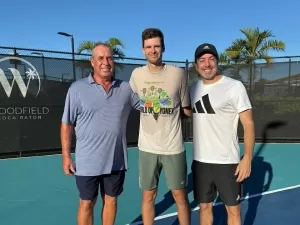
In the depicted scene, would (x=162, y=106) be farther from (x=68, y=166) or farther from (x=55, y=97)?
(x=55, y=97)

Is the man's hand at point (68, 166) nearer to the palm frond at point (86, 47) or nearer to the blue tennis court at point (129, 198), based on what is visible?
the blue tennis court at point (129, 198)

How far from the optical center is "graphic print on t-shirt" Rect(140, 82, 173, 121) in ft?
9.19

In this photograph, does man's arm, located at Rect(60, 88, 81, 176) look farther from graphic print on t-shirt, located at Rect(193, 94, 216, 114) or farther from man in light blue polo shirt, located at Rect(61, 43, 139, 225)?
graphic print on t-shirt, located at Rect(193, 94, 216, 114)

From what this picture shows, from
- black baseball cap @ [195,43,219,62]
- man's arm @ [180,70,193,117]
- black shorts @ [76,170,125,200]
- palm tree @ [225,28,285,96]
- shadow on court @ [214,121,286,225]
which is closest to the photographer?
black baseball cap @ [195,43,219,62]

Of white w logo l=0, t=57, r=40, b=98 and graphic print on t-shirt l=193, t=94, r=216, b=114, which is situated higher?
white w logo l=0, t=57, r=40, b=98

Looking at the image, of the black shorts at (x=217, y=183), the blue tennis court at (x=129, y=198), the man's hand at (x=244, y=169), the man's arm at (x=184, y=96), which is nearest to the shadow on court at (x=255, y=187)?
the blue tennis court at (x=129, y=198)

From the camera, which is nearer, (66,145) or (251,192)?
(66,145)

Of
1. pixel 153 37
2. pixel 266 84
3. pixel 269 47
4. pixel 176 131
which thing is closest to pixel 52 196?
pixel 176 131

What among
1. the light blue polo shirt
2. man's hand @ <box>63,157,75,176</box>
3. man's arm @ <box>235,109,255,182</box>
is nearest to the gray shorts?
the light blue polo shirt

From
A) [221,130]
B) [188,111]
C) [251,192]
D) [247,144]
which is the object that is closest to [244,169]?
[247,144]

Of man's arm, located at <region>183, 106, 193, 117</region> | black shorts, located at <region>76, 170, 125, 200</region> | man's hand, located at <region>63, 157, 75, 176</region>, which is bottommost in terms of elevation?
black shorts, located at <region>76, 170, 125, 200</region>

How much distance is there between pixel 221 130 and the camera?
2.61 m

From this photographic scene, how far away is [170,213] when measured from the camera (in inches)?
→ 153

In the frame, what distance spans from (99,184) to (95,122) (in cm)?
67
